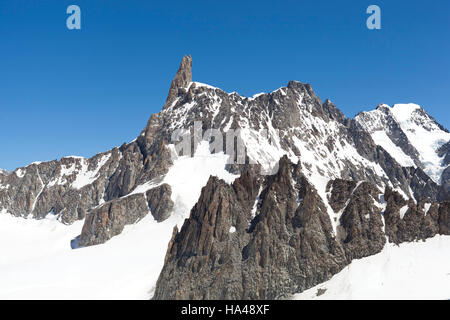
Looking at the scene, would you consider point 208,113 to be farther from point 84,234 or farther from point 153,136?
point 84,234

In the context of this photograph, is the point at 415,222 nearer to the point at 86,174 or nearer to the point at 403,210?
the point at 403,210

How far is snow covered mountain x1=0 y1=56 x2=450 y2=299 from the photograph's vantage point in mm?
70688

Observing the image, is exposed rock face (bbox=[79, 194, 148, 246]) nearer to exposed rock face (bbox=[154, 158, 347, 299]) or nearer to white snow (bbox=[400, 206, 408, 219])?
Answer: exposed rock face (bbox=[154, 158, 347, 299])

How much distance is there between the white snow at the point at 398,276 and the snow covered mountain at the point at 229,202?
2.00 meters

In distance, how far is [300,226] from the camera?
74.9 metres

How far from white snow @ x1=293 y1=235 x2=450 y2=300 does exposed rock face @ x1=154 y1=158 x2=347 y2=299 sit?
318cm

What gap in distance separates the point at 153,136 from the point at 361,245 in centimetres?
12097

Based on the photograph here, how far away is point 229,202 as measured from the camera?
79.1 metres

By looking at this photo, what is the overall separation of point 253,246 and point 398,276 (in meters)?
25.5

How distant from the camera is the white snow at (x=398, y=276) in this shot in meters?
62.8

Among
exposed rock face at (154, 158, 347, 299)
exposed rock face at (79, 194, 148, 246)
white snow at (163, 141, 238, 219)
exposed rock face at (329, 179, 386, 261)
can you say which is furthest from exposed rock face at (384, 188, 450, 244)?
exposed rock face at (79, 194, 148, 246)

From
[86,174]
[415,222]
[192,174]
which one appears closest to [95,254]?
[192,174]

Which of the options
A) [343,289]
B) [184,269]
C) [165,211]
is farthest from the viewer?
[165,211]
